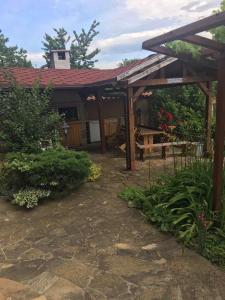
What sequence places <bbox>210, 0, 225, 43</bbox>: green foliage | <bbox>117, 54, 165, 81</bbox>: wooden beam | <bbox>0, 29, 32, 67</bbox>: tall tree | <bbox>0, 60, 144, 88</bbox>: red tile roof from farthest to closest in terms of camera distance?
<bbox>0, 29, 32, 67</bbox>: tall tree, <bbox>0, 60, 144, 88</bbox>: red tile roof, <bbox>117, 54, 165, 81</bbox>: wooden beam, <bbox>210, 0, 225, 43</bbox>: green foliage

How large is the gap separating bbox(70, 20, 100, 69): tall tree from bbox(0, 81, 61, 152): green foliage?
22261 millimetres

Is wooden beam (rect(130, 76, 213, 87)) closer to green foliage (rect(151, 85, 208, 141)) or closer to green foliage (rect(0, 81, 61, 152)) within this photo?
green foliage (rect(0, 81, 61, 152))

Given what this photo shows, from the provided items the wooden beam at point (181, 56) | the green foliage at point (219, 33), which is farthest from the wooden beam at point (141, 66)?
the green foliage at point (219, 33)

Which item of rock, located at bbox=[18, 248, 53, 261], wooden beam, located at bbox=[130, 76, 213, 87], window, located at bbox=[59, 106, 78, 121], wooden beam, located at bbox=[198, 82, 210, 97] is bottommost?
rock, located at bbox=[18, 248, 53, 261]

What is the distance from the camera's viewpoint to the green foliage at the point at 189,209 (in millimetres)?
3928

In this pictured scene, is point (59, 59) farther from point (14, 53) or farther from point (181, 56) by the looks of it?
point (14, 53)

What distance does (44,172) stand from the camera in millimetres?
5984

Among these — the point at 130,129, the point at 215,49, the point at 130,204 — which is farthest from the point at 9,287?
the point at 130,129

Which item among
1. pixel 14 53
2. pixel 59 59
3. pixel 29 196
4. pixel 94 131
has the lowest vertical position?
pixel 29 196

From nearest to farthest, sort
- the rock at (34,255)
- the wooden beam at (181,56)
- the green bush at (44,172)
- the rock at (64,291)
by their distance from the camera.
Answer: the rock at (64,291)
the rock at (34,255)
the wooden beam at (181,56)
the green bush at (44,172)

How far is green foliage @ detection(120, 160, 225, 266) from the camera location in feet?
12.9

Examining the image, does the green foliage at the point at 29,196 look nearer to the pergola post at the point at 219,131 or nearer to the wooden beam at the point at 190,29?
the pergola post at the point at 219,131

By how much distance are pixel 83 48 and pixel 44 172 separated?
25056mm

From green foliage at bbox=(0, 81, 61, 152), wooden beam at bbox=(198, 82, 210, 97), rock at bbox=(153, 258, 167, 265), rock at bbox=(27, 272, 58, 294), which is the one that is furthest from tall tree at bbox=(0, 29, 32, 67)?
rock at bbox=(153, 258, 167, 265)
